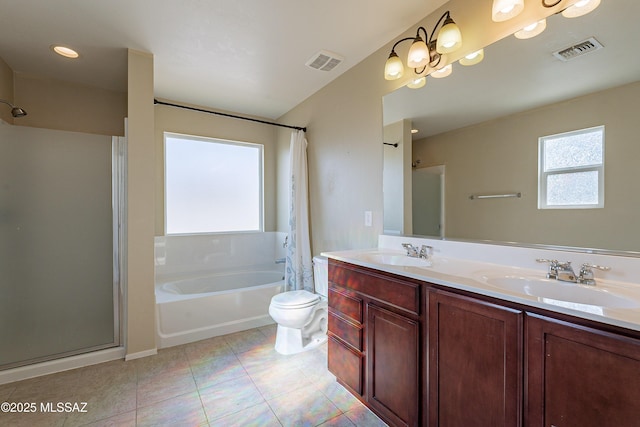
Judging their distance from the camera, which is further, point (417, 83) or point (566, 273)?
point (417, 83)

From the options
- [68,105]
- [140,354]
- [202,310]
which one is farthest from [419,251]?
[68,105]

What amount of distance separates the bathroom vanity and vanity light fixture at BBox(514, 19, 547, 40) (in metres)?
1.16

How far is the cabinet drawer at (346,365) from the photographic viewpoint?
1.63 metres

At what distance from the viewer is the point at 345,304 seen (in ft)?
5.69

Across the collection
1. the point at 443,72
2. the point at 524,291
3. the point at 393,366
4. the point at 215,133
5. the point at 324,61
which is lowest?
the point at 393,366

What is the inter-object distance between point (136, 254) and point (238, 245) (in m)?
1.46

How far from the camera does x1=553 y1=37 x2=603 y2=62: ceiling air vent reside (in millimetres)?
1201

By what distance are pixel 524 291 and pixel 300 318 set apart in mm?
1581

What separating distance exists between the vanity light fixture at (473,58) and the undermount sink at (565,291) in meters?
1.21

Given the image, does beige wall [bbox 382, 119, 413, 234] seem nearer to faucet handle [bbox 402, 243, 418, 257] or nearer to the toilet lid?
faucet handle [bbox 402, 243, 418, 257]

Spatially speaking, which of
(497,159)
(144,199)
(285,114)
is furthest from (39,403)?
(285,114)

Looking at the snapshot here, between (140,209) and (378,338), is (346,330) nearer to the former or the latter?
(378,338)

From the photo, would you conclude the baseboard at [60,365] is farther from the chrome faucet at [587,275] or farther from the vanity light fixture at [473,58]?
the vanity light fixture at [473,58]

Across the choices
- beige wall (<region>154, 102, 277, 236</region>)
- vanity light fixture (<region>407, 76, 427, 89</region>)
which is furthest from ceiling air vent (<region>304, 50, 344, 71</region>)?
beige wall (<region>154, 102, 277, 236</region>)
